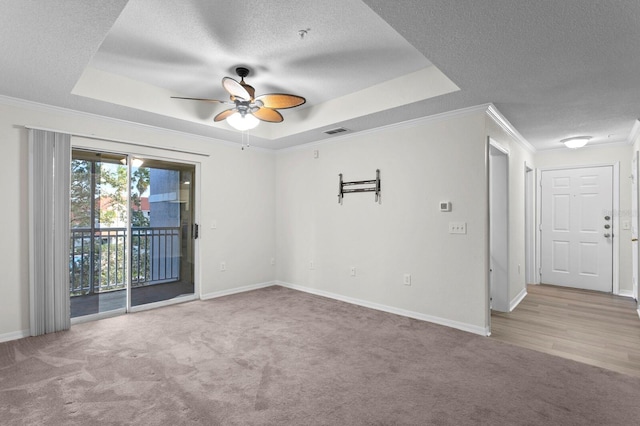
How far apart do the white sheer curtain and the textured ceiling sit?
0.50 meters

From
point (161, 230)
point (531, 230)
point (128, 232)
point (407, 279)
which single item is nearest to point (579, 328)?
point (407, 279)

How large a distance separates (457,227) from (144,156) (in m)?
3.91

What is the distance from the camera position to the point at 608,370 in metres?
2.57

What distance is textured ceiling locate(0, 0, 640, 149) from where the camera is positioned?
6.07 feet

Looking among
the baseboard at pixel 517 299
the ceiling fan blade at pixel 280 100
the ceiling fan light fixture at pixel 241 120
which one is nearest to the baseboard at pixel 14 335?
the ceiling fan light fixture at pixel 241 120

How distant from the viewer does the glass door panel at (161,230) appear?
4125 mm

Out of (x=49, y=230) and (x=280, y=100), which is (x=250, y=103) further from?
(x=49, y=230)

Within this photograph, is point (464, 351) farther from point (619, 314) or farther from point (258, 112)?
point (258, 112)

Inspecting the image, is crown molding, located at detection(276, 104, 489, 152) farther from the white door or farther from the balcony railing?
the white door

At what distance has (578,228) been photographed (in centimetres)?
532

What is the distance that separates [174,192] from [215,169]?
0.68m

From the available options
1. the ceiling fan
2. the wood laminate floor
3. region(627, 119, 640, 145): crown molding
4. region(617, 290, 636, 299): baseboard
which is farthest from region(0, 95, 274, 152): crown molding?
region(617, 290, 636, 299): baseboard

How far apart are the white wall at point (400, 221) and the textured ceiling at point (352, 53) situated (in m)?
0.42

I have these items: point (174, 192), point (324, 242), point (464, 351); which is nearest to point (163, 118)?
point (174, 192)
